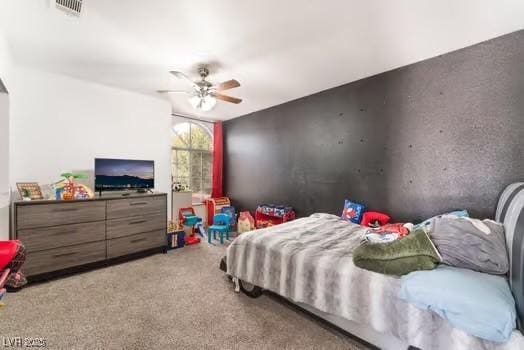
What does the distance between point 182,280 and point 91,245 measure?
52.0 inches

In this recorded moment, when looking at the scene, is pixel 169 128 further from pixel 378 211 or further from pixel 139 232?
pixel 378 211

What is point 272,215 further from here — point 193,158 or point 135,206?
point 193,158

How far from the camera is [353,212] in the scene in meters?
3.17

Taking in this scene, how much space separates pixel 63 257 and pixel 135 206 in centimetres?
97

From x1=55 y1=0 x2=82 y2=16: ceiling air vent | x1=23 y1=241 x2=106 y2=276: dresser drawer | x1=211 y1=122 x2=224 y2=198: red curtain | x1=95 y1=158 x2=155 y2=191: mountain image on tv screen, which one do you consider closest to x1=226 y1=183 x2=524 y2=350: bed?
x1=23 y1=241 x2=106 y2=276: dresser drawer

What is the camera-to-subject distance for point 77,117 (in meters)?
3.28

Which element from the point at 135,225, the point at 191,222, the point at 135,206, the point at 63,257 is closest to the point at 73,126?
the point at 135,206

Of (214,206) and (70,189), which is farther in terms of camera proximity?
(214,206)

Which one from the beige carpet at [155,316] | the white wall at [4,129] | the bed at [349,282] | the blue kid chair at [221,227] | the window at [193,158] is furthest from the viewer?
the window at [193,158]

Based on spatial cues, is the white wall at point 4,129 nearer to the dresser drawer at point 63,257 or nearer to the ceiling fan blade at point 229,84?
the dresser drawer at point 63,257

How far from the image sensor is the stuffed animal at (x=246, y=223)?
4.43 metres

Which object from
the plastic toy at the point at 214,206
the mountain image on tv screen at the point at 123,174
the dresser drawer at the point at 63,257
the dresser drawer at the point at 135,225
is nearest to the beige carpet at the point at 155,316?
the dresser drawer at the point at 63,257

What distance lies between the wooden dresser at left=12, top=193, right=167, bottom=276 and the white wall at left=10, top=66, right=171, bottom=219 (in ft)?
2.13

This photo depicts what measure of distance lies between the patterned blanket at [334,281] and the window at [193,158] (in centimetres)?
319
